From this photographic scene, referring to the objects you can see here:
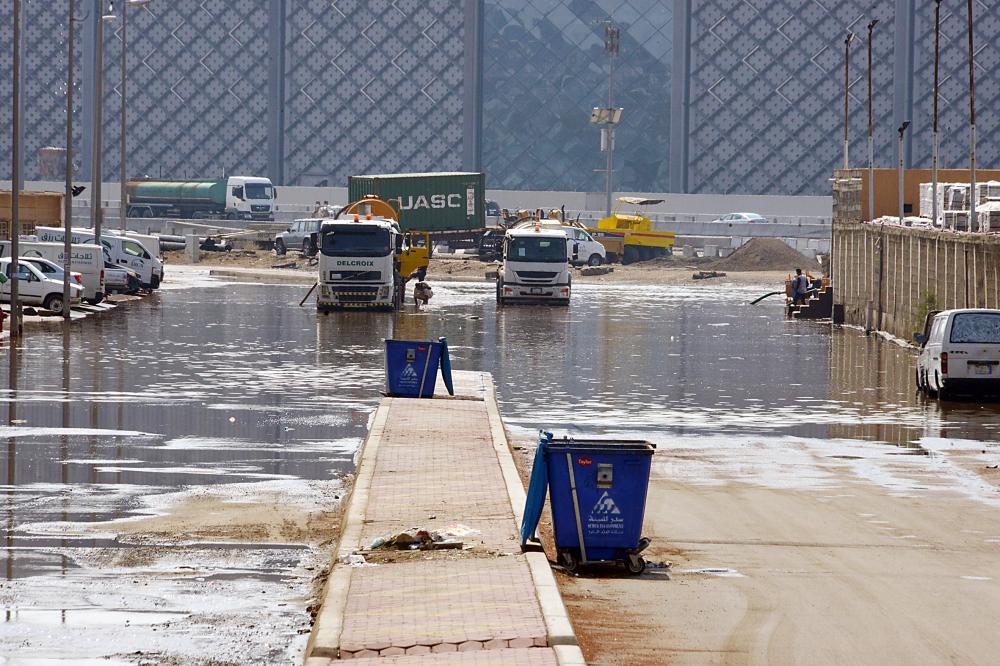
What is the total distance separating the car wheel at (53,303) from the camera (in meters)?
46.1

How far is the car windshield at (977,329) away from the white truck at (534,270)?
29734 mm

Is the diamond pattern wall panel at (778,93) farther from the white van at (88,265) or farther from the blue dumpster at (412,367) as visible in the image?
the blue dumpster at (412,367)

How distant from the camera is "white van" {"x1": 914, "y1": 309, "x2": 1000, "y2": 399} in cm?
2770

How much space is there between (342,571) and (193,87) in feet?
399

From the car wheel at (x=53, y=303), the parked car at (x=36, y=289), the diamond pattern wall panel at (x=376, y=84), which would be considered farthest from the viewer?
the diamond pattern wall panel at (x=376, y=84)

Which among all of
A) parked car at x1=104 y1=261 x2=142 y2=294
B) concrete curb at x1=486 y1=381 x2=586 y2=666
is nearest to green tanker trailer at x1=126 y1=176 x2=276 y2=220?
parked car at x1=104 y1=261 x2=142 y2=294

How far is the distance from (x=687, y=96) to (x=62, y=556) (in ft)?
361

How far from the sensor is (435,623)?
1048 centimetres

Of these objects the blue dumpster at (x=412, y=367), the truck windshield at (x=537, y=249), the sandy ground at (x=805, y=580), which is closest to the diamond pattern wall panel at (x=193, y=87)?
the truck windshield at (x=537, y=249)

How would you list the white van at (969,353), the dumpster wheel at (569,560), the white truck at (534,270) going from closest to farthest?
the dumpster wheel at (569,560) < the white van at (969,353) < the white truck at (534,270)

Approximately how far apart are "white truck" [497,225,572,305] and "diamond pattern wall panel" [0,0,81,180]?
260 feet

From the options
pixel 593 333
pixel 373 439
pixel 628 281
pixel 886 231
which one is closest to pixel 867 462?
pixel 373 439

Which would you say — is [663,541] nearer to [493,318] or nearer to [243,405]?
[243,405]

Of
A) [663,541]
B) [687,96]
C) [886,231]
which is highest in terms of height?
[687,96]
